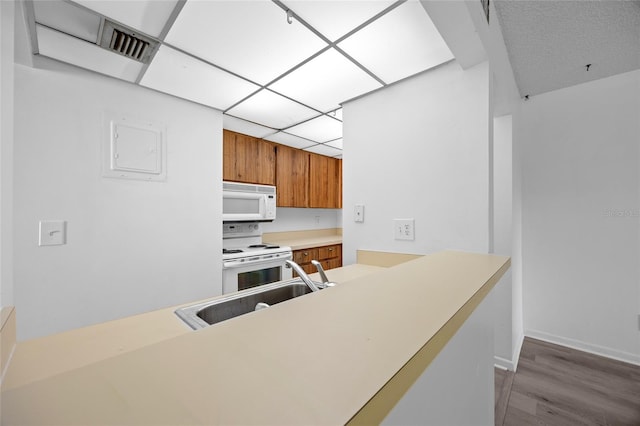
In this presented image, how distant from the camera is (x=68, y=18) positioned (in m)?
1.24

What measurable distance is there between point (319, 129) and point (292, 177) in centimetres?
83

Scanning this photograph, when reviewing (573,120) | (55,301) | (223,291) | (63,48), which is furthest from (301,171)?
(573,120)

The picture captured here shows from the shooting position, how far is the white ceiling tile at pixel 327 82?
1578mm

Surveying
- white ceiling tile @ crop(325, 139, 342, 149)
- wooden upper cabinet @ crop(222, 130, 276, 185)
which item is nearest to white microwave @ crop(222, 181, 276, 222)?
wooden upper cabinet @ crop(222, 130, 276, 185)

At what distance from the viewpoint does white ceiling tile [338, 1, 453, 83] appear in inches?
48.5

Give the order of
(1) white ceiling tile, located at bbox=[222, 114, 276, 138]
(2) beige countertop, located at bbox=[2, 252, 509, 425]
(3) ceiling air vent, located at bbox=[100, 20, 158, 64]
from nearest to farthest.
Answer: (2) beige countertop, located at bbox=[2, 252, 509, 425]
(3) ceiling air vent, located at bbox=[100, 20, 158, 64]
(1) white ceiling tile, located at bbox=[222, 114, 276, 138]

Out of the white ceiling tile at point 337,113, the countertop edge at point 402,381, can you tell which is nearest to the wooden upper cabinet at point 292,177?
the white ceiling tile at point 337,113

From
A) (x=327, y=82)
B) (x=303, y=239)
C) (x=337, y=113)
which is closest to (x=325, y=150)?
(x=337, y=113)

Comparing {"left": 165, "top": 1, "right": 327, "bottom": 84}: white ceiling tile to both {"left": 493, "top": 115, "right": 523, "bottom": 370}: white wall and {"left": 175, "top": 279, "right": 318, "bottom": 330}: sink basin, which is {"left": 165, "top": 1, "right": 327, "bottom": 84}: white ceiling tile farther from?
{"left": 493, "top": 115, "right": 523, "bottom": 370}: white wall

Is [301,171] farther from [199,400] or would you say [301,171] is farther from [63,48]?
[199,400]

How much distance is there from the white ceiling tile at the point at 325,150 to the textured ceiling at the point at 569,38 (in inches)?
79.9

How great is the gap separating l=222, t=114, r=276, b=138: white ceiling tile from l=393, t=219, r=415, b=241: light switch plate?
171 cm

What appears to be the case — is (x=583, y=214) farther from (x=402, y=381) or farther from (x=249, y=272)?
(x=249, y=272)

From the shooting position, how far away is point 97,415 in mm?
244
